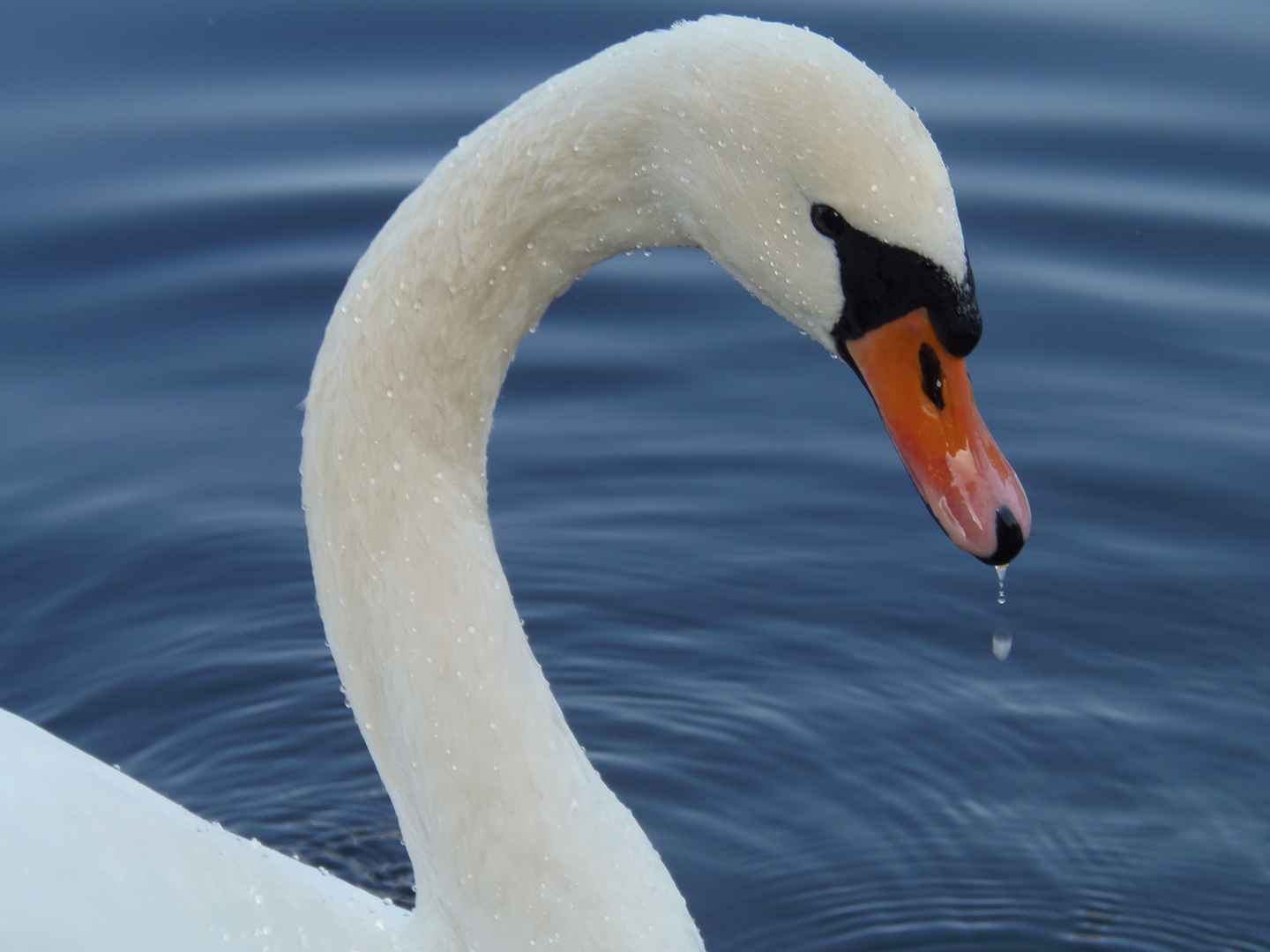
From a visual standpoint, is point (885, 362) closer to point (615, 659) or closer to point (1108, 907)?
point (1108, 907)

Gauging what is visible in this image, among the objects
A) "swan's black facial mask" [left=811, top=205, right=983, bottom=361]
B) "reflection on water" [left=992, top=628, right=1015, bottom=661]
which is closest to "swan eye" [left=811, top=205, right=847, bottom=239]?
"swan's black facial mask" [left=811, top=205, right=983, bottom=361]

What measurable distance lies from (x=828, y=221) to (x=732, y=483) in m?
3.30

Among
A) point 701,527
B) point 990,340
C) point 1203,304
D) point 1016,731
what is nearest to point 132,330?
point 701,527

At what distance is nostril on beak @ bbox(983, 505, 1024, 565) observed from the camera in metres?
2.84

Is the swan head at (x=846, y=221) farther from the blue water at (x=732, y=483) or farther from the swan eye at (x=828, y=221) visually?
the blue water at (x=732, y=483)

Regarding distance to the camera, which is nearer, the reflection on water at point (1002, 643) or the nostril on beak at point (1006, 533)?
the nostril on beak at point (1006, 533)

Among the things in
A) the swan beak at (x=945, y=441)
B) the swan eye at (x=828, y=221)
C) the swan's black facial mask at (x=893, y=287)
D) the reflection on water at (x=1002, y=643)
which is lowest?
the reflection on water at (x=1002, y=643)

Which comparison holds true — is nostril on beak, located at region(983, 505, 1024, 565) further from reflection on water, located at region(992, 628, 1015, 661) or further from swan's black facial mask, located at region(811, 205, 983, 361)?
reflection on water, located at region(992, 628, 1015, 661)

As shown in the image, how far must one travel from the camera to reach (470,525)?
3.23 m

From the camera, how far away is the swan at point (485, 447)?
2680 millimetres

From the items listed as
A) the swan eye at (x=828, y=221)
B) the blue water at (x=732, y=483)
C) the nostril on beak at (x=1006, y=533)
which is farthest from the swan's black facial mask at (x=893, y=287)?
the blue water at (x=732, y=483)

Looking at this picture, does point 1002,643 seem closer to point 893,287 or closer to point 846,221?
point 893,287

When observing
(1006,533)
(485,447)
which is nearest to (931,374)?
(1006,533)

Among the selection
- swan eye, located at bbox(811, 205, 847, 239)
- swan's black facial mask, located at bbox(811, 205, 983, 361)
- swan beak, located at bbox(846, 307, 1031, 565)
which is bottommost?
swan beak, located at bbox(846, 307, 1031, 565)
